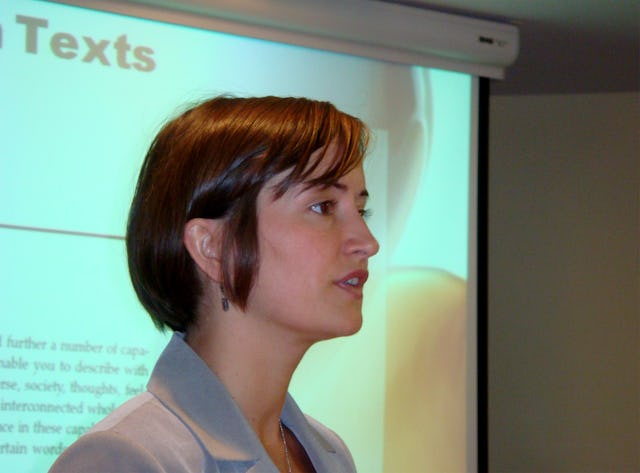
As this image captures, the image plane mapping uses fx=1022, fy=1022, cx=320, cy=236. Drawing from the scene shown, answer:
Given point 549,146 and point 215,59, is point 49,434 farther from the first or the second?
point 549,146

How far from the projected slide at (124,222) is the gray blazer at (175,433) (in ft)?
5.89

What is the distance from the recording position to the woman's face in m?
1.38

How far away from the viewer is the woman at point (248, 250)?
4.52 ft

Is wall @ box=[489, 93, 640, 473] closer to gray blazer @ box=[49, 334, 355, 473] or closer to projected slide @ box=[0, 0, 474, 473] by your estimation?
projected slide @ box=[0, 0, 474, 473]

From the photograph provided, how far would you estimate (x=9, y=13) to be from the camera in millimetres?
3189

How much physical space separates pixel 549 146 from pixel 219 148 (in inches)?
130

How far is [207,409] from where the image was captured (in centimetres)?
133

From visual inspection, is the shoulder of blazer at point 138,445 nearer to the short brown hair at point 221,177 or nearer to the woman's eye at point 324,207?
the short brown hair at point 221,177

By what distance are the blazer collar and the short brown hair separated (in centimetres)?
10

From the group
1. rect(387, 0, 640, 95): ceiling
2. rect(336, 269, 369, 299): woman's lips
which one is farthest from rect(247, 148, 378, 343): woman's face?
rect(387, 0, 640, 95): ceiling

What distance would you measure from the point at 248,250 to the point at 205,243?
6 cm

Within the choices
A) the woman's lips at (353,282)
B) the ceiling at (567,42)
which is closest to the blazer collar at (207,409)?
the woman's lips at (353,282)

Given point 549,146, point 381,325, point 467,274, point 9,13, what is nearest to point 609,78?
point 549,146

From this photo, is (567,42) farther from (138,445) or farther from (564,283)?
(138,445)
